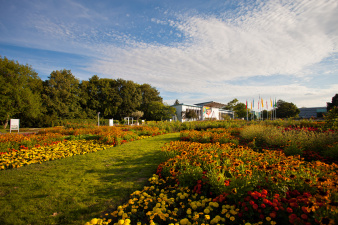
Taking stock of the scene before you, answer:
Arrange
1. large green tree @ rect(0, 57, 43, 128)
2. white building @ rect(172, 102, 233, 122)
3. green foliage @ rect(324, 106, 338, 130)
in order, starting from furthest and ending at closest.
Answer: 1. white building @ rect(172, 102, 233, 122)
2. large green tree @ rect(0, 57, 43, 128)
3. green foliage @ rect(324, 106, 338, 130)

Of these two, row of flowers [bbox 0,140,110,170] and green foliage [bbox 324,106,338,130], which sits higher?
green foliage [bbox 324,106,338,130]

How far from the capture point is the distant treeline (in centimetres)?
2231

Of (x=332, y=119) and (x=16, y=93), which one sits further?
(x=16, y=93)

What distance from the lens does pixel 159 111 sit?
1650 inches

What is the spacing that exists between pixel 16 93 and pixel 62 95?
7975 millimetres

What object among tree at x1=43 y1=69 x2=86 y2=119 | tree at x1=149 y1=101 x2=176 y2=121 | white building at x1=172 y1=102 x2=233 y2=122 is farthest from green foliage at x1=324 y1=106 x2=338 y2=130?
tree at x1=149 y1=101 x2=176 y2=121

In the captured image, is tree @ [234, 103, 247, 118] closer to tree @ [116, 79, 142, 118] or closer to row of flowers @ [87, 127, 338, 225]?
tree @ [116, 79, 142, 118]

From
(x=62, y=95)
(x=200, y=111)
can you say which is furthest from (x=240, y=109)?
(x=62, y=95)

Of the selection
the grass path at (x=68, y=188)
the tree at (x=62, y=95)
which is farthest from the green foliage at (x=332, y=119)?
the tree at (x=62, y=95)

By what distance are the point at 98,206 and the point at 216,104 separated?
70685 millimetres

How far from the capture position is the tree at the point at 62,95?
28.8 meters

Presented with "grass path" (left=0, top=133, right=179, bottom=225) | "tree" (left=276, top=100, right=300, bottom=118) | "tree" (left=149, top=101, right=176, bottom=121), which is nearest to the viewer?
"grass path" (left=0, top=133, right=179, bottom=225)

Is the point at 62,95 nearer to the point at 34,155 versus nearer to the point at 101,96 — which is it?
the point at 101,96

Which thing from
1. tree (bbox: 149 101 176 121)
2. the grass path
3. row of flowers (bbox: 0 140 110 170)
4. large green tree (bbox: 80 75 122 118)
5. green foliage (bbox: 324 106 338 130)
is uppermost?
large green tree (bbox: 80 75 122 118)
